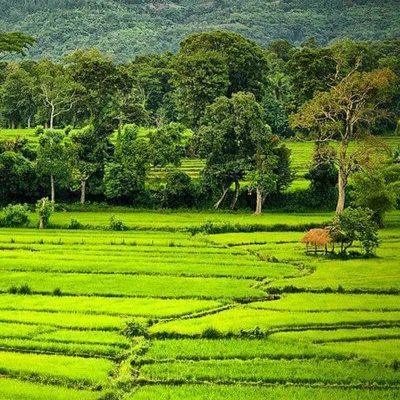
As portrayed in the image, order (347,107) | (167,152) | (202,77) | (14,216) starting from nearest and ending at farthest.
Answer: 1. (14,216)
2. (347,107)
3. (167,152)
4. (202,77)

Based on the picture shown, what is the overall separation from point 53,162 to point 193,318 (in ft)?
93.2

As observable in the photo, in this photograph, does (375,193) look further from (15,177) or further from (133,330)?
(133,330)

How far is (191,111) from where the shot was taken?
7169 cm

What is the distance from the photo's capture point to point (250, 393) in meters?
22.9

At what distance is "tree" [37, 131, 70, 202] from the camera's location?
56625mm

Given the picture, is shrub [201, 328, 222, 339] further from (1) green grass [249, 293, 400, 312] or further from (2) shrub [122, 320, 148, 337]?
(1) green grass [249, 293, 400, 312]

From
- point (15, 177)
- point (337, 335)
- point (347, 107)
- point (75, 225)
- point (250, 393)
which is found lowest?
point (250, 393)

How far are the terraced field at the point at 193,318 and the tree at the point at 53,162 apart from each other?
26.6ft

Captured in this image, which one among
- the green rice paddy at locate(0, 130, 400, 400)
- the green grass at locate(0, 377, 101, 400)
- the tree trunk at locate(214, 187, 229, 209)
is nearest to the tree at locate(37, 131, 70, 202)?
the green rice paddy at locate(0, 130, 400, 400)

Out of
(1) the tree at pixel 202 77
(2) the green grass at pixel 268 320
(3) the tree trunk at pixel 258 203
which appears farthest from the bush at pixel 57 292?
(1) the tree at pixel 202 77

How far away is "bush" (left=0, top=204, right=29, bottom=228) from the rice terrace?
92 mm

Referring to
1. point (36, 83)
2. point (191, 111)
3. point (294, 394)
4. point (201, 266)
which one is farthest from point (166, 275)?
point (36, 83)

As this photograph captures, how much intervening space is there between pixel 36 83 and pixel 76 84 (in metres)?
20.8

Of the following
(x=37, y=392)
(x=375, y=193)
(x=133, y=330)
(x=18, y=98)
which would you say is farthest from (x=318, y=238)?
(x=18, y=98)
